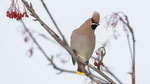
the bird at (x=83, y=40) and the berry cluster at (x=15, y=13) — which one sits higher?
the berry cluster at (x=15, y=13)

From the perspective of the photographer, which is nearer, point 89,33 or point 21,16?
point 21,16

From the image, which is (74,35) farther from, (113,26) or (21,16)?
(21,16)

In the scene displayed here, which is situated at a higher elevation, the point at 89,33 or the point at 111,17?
the point at 111,17

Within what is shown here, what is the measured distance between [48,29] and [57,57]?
0.46 metres

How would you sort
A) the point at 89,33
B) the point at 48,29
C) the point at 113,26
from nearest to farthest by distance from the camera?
the point at 48,29
the point at 113,26
the point at 89,33

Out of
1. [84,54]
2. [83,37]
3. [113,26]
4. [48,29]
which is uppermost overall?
[48,29]

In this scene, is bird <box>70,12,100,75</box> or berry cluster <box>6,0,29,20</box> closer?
berry cluster <box>6,0,29,20</box>

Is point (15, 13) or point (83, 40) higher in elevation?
point (15, 13)

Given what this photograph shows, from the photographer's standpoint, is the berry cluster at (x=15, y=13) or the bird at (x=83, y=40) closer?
the berry cluster at (x=15, y=13)

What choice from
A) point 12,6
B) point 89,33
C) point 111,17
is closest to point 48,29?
point 12,6

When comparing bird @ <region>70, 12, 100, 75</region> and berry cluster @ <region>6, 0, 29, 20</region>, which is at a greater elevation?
berry cluster @ <region>6, 0, 29, 20</region>

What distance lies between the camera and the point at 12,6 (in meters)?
1.09

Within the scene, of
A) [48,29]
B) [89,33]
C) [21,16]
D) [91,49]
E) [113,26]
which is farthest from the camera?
[91,49]

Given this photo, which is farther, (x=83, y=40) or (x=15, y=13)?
(x=83, y=40)
